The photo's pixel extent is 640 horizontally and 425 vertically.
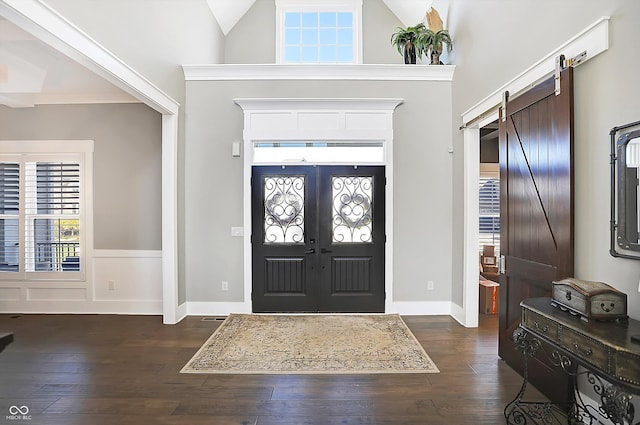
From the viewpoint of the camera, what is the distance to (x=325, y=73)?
15.1ft

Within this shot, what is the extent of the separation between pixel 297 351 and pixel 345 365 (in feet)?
1.79

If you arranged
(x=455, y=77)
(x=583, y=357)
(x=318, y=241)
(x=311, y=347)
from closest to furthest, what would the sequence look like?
(x=583, y=357) < (x=311, y=347) < (x=455, y=77) < (x=318, y=241)

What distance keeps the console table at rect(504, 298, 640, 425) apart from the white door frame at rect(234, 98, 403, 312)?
237 cm

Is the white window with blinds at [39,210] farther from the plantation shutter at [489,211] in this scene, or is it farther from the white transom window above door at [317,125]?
the plantation shutter at [489,211]

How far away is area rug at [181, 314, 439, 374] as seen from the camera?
307cm

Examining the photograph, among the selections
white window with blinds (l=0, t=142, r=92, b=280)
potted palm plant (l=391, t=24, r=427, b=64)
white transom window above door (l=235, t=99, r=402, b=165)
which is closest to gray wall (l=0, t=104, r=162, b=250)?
white window with blinds (l=0, t=142, r=92, b=280)

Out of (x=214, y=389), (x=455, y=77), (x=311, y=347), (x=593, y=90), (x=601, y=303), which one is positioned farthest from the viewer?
(x=455, y=77)

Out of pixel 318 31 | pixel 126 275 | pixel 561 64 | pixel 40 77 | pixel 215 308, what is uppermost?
pixel 318 31

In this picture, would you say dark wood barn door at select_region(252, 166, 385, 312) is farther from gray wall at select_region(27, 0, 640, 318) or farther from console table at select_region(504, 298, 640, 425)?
console table at select_region(504, 298, 640, 425)

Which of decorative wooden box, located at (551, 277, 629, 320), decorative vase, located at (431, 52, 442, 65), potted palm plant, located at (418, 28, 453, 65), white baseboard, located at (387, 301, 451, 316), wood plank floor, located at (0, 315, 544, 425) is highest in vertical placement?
potted palm plant, located at (418, 28, 453, 65)

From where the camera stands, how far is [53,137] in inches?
183

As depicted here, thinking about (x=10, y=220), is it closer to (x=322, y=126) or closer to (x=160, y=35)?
(x=160, y=35)

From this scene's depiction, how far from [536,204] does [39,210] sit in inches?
229

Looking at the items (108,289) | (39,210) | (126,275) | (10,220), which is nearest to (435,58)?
(126,275)
